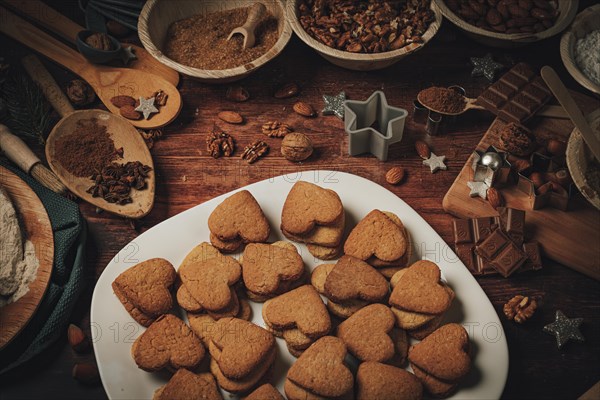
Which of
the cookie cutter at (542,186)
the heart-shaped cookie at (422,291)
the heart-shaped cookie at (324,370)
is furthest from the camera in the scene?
the cookie cutter at (542,186)

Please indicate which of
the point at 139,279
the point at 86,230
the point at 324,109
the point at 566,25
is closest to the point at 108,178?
the point at 86,230

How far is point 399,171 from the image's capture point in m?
2.09

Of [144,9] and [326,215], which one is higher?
[144,9]

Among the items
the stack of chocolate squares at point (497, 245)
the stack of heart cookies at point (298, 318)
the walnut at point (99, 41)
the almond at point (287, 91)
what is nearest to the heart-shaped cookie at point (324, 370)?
the stack of heart cookies at point (298, 318)

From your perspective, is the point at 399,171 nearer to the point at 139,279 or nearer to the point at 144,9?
the point at 139,279

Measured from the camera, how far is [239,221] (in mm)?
1838

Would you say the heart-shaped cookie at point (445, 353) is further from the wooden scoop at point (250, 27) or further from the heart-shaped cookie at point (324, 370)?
the wooden scoop at point (250, 27)

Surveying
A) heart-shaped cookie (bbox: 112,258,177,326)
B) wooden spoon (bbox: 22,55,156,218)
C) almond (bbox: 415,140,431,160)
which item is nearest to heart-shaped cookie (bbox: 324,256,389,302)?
heart-shaped cookie (bbox: 112,258,177,326)

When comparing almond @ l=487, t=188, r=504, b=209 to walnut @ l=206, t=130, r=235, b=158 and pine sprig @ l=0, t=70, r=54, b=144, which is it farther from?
pine sprig @ l=0, t=70, r=54, b=144

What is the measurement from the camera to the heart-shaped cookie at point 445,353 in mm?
1615

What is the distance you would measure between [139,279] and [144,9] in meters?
1.01

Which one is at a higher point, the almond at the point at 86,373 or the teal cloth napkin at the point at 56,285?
the teal cloth napkin at the point at 56,285

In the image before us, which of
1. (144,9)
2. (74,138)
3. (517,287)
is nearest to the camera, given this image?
(517,287)

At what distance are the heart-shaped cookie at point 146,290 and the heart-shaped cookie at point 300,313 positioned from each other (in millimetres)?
288
